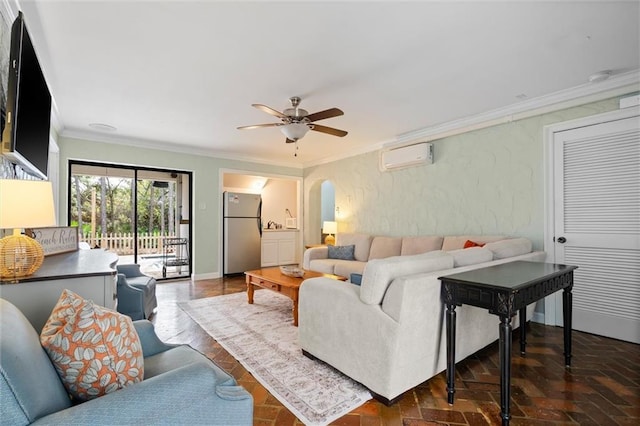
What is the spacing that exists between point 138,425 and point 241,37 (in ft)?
7.62

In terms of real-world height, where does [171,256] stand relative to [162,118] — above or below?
below

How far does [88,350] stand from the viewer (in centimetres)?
100

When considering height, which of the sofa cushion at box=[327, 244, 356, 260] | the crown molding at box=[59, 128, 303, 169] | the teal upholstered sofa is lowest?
the sofa cushion at box=[327, 244, 356, 260]

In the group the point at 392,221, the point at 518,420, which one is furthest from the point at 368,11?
the point at 392,221

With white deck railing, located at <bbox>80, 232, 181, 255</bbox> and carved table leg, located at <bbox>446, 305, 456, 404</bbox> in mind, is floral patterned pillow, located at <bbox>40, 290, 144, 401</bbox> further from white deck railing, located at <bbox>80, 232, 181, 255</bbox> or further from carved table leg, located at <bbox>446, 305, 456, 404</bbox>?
white deck railing, located at <bbox>80, 232, 181, 255</bbox>

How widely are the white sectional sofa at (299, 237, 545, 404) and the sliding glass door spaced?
426 cm

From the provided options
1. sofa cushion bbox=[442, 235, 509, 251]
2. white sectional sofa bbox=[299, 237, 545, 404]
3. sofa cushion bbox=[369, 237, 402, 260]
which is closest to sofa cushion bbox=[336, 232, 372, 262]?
sofa cushion bbox=[369, 237, 402, 260]

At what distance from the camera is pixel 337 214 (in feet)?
20.3

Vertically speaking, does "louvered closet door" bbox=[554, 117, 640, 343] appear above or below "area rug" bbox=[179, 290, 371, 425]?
above

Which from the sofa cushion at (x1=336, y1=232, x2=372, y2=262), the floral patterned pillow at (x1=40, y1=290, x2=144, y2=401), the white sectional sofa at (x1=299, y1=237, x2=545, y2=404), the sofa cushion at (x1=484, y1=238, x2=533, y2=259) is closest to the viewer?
the floral patterned pillow at (x1=40, y1=290, x2=144, y2=401)

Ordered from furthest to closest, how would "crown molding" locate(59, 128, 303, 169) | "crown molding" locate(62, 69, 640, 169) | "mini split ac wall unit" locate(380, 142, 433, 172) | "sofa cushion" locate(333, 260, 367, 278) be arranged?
"crown molding" locate(59, 128, 303, 169)
"mini split ac wall unit" locate(380, 142, 433, 172)
"sofa cushion" locate(333, 260, 367, 278)
"crown molding" locate(62, 69, 640, 169)

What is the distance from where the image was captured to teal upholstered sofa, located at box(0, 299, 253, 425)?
77cm

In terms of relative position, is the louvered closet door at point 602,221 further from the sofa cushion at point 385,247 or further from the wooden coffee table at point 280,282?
the wooden coffee table at point 280,282

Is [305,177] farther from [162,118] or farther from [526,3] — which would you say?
[526,3]
